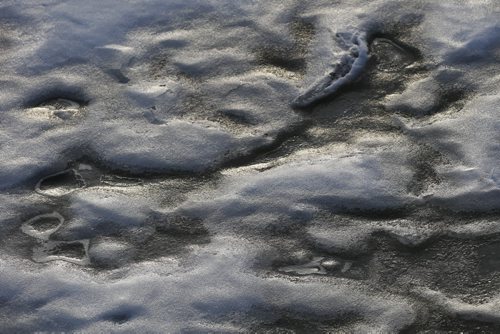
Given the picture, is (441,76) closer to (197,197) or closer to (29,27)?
(197,197)

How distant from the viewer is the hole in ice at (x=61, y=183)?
3.15m

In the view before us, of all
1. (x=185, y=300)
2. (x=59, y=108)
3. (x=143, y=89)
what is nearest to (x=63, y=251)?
(x=185, y=300)

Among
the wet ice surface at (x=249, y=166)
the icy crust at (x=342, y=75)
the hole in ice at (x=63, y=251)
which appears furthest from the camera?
the icy crust at (x=342, y=75)

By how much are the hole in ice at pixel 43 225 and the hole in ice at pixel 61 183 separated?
0.12m

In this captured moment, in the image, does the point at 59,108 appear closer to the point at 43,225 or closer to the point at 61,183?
the point at 61,183

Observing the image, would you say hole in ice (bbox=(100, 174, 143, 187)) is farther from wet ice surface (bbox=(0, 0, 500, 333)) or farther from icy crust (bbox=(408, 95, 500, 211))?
icy crust (bbox=(408, 95, 500, 211))

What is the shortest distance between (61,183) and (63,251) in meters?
0.35

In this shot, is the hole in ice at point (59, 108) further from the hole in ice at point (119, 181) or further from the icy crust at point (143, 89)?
the hole in ice at point (119, 181)

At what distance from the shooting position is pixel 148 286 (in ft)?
9.21

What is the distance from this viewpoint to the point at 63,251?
2.96 metres

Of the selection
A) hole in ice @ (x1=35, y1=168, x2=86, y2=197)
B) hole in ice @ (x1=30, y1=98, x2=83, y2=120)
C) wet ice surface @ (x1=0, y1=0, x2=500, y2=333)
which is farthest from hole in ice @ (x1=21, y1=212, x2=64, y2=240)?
A: hole in ice @ (x1=30, y1=98, x2=83, y2=120)

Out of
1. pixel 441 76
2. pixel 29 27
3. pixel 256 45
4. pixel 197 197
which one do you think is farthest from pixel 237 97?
pixel 29 27

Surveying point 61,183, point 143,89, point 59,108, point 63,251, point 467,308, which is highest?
point 143,89

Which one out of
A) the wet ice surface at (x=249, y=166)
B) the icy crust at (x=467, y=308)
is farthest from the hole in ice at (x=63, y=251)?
the icy crust at (x=467, y=308)
